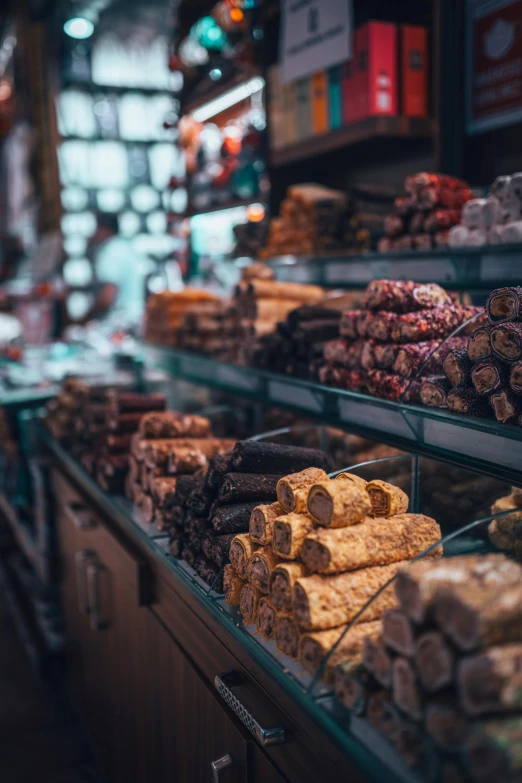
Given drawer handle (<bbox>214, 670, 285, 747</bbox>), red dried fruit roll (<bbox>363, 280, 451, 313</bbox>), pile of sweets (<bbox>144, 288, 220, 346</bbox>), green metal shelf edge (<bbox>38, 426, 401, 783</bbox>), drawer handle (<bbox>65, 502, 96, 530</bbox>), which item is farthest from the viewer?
pile of sweets (<bbox>144, 288, 220, 346</bbox>)

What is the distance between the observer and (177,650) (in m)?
1.76

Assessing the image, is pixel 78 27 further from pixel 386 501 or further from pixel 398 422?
pixel 386 501

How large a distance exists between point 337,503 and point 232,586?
318 mm

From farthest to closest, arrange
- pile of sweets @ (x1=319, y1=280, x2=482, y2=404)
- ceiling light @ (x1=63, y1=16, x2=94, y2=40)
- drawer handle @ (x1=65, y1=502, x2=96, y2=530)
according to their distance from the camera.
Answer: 1. ceiling light @ (x1=63, y1=16, x2=94, y2=40)
2. drawer handle @ (x1=65, y1=502, x2=96, y2=530)
3. pile of sweets @ (x1=319, y1=280, x2=482, y2=404)

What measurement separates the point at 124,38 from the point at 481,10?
4967 millimetres

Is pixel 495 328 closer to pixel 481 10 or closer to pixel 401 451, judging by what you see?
pixel 401 451

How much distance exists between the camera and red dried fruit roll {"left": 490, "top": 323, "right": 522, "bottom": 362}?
4.45 feet

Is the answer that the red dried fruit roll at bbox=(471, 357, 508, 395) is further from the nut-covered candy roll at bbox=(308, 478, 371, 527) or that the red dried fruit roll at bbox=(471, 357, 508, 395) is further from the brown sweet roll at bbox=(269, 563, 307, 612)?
the brown sweet roll at bbox=(269, 563, 307, 612)

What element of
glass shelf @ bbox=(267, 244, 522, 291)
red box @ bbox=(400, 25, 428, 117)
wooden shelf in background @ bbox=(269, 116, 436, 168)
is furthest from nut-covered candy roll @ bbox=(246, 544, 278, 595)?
red box @ bbox=(400, 25, 428, 117)

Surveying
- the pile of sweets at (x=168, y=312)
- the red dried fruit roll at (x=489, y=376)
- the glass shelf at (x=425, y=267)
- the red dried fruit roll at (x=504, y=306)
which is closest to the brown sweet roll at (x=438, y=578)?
the red dried fruit roll at (x=489, y=376)

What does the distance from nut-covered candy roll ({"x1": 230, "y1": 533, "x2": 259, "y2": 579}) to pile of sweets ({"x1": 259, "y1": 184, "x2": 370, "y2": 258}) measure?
1512 mm

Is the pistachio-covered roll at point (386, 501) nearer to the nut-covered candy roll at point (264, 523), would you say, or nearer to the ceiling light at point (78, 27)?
the nut-covered candy roll at point (264, 523)

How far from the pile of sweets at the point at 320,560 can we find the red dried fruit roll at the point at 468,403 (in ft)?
0.71

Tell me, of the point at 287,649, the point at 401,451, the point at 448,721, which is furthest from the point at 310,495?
the point at 401,451
